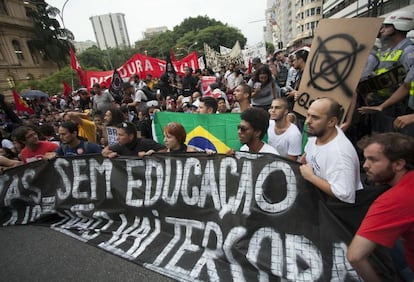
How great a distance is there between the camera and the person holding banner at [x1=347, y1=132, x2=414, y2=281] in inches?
54.2

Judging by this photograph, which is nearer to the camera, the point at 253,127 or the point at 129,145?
the point at 253,127

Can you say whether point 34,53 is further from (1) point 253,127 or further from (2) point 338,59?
(2) point 338,59

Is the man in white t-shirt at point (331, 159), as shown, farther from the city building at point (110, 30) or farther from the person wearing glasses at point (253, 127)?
the city building at point (110, 30)

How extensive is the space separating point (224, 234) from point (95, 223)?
188 centimetres

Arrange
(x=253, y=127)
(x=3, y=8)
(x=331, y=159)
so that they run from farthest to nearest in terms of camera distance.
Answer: (x=3, y=8) → (x=253, y=127) → (x=331, y=159)

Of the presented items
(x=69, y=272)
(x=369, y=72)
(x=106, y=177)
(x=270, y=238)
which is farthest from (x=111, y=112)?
(x=369, y=72)

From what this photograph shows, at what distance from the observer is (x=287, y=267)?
206 centimetres

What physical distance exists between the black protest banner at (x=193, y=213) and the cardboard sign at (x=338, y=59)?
1.08 meters

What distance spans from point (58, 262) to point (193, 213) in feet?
5.48

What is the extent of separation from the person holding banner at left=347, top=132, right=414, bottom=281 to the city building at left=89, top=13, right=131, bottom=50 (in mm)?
145295

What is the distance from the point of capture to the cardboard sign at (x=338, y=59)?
2.46 meters

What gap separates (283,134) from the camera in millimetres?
2916

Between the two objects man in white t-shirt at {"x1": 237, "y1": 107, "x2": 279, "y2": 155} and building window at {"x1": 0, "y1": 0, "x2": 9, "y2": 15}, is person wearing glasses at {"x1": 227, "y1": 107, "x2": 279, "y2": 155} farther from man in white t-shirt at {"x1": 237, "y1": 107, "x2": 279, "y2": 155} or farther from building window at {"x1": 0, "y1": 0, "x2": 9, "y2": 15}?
building window at {"x1": 0, "y1": 0, "x2": 9, "y2": 15}

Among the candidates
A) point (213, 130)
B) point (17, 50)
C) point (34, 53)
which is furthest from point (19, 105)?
point (34, 53)
